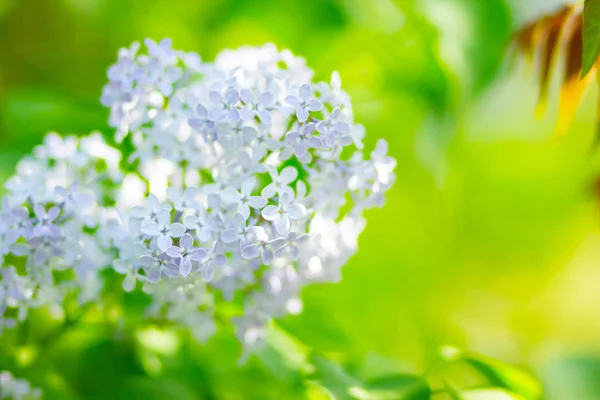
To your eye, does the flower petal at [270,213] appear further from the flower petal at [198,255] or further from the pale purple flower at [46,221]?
the pale purple flower at [46,221]

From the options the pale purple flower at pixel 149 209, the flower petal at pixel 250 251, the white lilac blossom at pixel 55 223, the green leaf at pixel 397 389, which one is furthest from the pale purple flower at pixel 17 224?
the green leaf at pixel 397 389

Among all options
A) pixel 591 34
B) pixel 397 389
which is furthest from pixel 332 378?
pixel 591 34

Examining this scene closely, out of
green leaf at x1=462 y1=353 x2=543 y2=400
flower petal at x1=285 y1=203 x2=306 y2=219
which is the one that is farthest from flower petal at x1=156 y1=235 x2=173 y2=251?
green leaf at x1=462 y1=353 x2=543 y2=400

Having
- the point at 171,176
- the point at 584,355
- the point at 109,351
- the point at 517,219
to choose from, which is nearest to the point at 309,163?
the point at 171,176

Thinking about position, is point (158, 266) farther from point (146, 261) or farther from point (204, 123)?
point (204, 123)

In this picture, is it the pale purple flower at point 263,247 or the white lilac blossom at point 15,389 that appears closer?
the pale purple flower at point 263,247

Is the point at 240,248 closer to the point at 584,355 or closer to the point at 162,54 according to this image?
the point at 162,54
